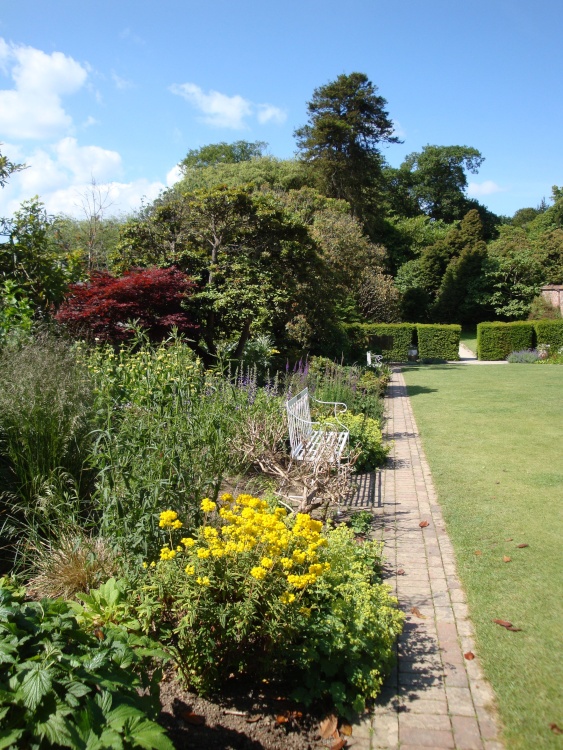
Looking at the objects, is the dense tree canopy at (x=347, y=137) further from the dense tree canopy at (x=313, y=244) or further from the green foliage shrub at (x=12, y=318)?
the green foliage shrub at (x=12, y=318)

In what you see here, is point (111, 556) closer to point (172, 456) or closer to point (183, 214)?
point (172, 456)

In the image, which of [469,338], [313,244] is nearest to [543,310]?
[469,338]

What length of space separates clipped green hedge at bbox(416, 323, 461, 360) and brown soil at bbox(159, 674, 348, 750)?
85.0 ft

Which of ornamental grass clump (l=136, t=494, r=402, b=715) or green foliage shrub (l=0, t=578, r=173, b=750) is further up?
green foliage shrub (l=0, t=578, r=173, b=750)

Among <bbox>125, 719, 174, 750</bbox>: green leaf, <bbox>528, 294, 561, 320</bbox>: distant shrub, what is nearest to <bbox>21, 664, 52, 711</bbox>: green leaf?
<bbox>125, 719, 174, 750</bbox>: green leaf

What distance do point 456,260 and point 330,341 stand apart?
2339 centimetres

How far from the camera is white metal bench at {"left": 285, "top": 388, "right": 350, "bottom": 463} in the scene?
5.61 meters

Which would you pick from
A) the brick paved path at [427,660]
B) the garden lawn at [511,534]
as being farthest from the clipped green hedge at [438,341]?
the brick paved path at [427,660]

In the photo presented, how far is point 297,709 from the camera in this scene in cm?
278

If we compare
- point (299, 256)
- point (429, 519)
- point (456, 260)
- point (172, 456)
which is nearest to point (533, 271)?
point (456, 260)

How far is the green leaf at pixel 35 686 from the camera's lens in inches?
65.7

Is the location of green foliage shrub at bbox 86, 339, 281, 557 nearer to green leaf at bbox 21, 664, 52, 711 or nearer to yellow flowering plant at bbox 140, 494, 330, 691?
yellow flowering plant at bbox 140, 494, 330, 691

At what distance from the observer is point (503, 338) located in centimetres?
2705

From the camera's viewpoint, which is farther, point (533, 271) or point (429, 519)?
point (533, 271)
